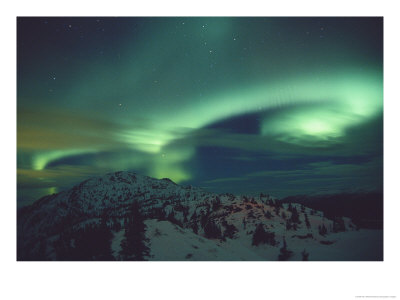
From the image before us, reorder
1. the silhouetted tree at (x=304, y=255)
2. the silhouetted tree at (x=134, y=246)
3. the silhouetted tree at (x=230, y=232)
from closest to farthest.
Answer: the silhouetted tree at (x=304, y=255), the silhouetted tree at (x=134, y=246), the silhouetted tree at (x=230, y=232)

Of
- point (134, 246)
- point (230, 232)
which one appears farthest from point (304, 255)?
point (230, 232)

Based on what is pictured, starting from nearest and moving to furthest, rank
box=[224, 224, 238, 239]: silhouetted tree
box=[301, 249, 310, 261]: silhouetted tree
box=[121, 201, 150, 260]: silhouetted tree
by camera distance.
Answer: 1. box=[301, 249, 310, 261]: silhouetted tree
2. box=[121, 201, 150, 260]: silhouetted tree
3. box=[224, 224, 238, 239]: silhouetted tree

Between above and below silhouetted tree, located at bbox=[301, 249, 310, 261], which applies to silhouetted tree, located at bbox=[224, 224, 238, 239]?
below

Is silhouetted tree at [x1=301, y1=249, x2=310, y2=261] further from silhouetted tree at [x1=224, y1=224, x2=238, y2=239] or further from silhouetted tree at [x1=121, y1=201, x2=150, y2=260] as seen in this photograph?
silhouetted tree at [x1=224, y1=224, x2=238, y2=239]

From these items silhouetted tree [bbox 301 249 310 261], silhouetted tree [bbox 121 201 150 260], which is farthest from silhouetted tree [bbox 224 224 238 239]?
silhouetted tree [bbox 121 201 150 260]

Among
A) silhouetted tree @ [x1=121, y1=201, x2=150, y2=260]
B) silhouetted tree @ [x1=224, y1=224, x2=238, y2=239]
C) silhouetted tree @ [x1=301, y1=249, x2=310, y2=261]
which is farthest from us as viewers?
silhouetted tree @ [x1=224, y1=224, x2=238, y2=239]

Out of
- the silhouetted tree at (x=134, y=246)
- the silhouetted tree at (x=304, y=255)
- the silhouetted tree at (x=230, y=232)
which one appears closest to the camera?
the silhouetted tree at (x=304, y=255)

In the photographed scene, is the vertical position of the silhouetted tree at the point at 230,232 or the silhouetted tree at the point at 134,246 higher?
the silhouetted tree at the point at 134,246

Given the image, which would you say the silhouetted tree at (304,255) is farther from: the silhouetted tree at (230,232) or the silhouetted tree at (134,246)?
the silhouetted tree at (230,232)

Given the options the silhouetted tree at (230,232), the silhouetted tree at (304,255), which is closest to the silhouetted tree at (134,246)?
the silhouetted tree at (304,255)

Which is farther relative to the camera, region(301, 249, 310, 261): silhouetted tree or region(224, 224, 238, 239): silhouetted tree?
region(224, 224, 238, 239): silhouetted tree
